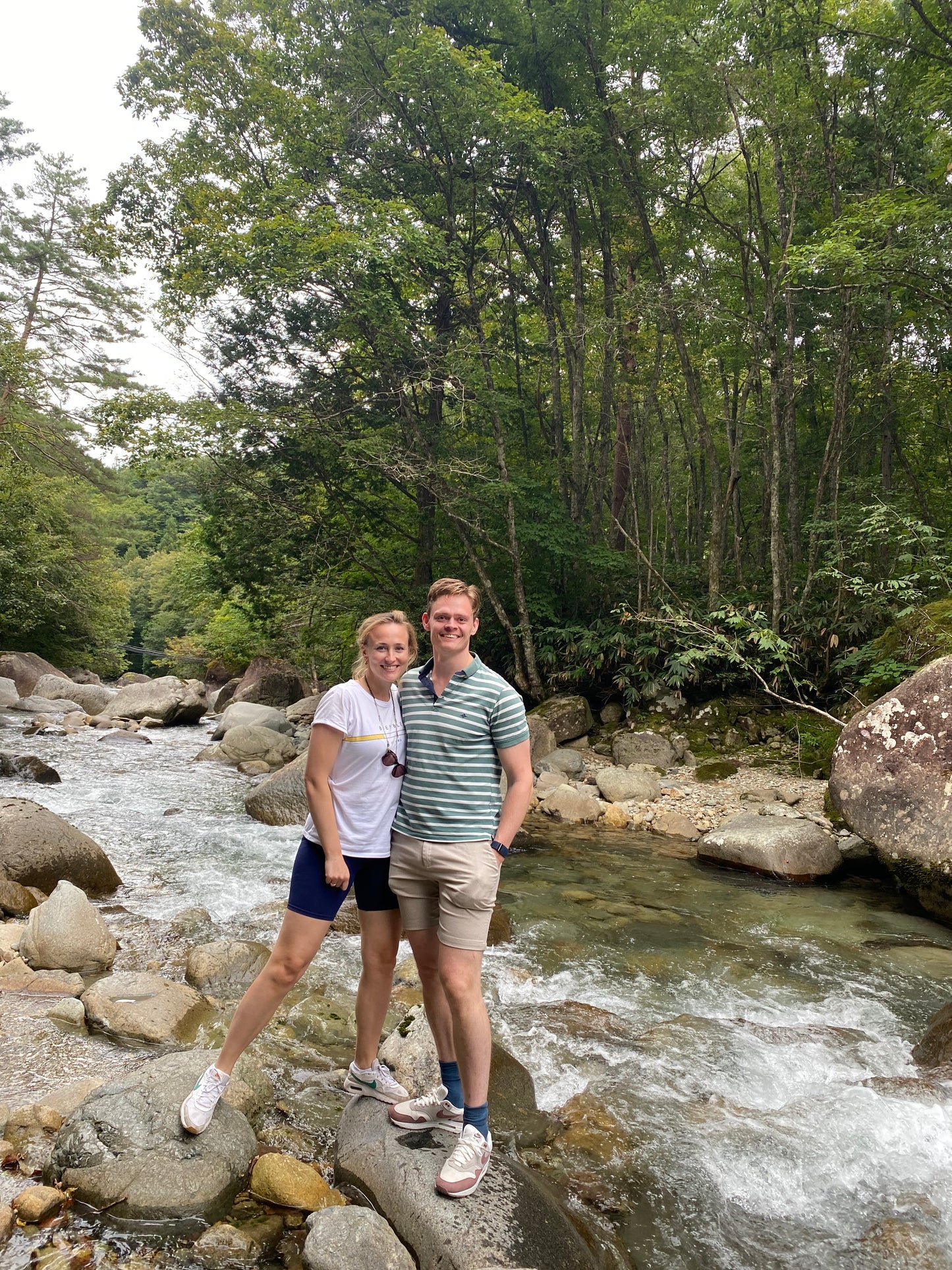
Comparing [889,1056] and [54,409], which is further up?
[54,409]

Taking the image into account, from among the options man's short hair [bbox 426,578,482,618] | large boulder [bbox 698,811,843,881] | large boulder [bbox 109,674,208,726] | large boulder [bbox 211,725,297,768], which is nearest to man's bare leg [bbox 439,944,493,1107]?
man's short hair [bbox 426,578,482,618]

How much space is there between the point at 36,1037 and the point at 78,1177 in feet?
4.32

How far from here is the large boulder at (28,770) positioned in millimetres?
10117

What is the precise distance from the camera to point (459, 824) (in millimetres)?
2527

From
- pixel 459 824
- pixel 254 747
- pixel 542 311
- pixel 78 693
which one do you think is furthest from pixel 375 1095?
pixel 78 693

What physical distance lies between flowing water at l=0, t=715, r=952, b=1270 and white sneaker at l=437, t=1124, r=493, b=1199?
71 centimetres

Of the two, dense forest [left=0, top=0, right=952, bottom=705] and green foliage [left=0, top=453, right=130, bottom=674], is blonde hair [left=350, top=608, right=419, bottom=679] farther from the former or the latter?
green foliage [left=0, top=453, right=130, bottom=674]

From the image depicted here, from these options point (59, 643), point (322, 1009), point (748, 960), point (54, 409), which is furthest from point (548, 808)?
point (59, 643)

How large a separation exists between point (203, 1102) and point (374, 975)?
0.71 metres

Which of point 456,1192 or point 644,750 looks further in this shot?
point 644,750

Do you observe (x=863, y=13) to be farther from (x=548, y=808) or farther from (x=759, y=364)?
(x=548, y=808)

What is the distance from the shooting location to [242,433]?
1323cm

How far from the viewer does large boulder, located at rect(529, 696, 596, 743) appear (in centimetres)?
1238

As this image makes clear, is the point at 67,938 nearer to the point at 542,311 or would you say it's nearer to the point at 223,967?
the point at 223,967
